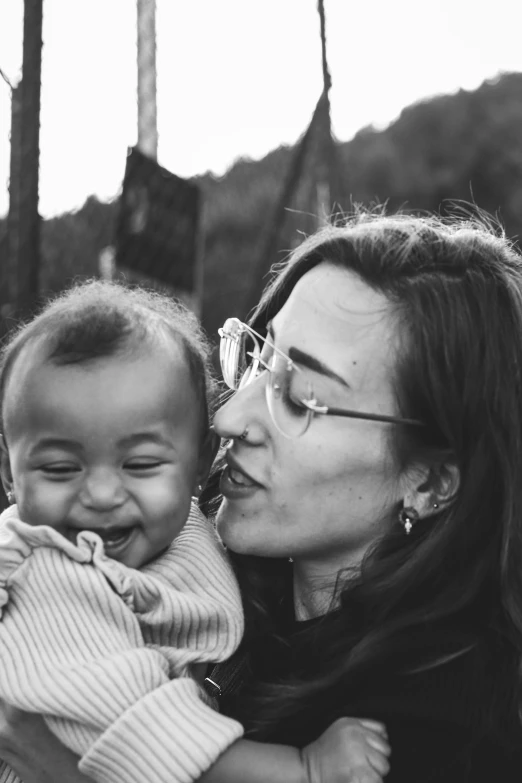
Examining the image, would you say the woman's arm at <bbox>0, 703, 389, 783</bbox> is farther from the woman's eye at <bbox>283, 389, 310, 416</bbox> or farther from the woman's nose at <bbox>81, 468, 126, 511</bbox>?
the woman's eye at <bbox>283, 389, 310, 416</bbox>

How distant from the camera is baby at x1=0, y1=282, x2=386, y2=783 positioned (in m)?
1.49

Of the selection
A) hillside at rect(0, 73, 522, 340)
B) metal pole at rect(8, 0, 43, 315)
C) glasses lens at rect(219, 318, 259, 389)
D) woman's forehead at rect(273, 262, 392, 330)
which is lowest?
glasses lens at rect(219, 318, 259, 389)

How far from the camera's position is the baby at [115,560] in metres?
1.49

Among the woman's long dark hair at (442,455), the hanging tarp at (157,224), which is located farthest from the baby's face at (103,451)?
the hanging tarp at (157,224)

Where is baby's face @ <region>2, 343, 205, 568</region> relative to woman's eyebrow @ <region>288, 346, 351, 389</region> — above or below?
below

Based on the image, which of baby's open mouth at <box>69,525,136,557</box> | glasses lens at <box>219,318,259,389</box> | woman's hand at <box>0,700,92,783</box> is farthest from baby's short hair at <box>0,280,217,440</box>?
woman's hand at <box>0,700,92,783</box>

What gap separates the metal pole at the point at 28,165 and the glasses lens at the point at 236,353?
59 centimetres

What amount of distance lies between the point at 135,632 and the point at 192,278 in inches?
85.6

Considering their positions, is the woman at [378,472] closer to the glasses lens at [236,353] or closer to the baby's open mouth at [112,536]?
the glasses lens at [236,353]

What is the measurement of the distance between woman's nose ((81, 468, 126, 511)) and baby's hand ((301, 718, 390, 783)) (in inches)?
18.9

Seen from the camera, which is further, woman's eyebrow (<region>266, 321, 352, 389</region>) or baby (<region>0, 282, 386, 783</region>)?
woman's eyebrow (<region>266, 321, 352, 389</region>)

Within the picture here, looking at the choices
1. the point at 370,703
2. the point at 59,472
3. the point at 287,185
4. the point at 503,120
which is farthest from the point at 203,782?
the point at 503,120

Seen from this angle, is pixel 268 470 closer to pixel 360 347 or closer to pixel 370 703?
pixel 360 347

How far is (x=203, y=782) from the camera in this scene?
5.06ft
